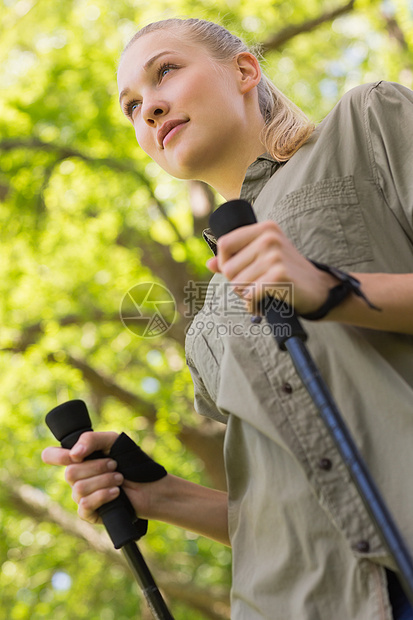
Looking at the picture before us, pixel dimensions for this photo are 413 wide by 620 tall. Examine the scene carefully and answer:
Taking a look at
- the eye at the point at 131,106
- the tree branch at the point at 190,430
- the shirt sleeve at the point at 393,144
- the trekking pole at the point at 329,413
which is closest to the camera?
the trekking pole at the point at 329,413

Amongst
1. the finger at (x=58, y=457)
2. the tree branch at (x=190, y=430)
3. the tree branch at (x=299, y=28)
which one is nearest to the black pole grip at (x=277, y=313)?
the finger at (x=58, y=457)

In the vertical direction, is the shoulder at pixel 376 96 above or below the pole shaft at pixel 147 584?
above

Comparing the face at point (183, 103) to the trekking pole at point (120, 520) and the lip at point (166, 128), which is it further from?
the trekking pole at point (120, 520)

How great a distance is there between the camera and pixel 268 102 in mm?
2043

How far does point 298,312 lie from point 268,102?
1.02 metres

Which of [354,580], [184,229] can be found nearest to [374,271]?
[354,580]

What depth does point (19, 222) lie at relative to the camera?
7.28 meters

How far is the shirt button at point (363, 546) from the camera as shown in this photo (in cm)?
134

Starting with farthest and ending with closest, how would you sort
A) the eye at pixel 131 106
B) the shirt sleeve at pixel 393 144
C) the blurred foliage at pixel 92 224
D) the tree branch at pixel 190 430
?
1. the blurred foliage at pixel 92 224
2. the tree branch at pixel 190 430
3. the eye at pixel 131 106
4. the shirt sleeve at pixel 393 144

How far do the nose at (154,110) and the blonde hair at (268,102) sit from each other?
265mm

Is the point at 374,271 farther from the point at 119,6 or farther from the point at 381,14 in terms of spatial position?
the point at 381,14

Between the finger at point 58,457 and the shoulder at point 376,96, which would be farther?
the finger at point 58,457

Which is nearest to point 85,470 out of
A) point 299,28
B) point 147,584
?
point 147,584

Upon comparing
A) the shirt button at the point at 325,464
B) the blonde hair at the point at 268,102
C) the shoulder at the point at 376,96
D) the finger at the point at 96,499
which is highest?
the blonde hair at the point at 268,102
